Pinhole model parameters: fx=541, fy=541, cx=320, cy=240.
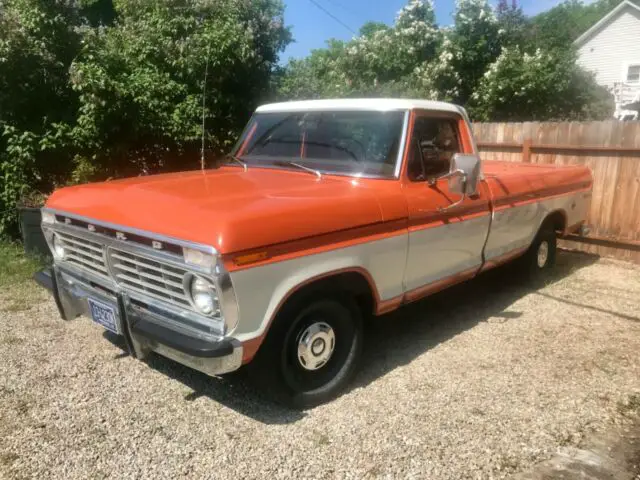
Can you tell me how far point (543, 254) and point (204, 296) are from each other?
15.4ft

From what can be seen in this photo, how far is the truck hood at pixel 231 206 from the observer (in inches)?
112

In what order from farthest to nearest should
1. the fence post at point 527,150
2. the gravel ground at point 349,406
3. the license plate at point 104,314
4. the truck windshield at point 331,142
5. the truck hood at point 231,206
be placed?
the fence post at point 527,150, the truck windshield at point 331,142, the license plate at point 104,314, the gravel ground at point 349,406, the truck hood at point 231,206

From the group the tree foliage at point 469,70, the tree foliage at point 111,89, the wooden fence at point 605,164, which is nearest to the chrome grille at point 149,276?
the tree foliage at point 111,89


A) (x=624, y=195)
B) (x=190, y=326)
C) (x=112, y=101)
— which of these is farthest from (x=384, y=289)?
(x=624, y=195)

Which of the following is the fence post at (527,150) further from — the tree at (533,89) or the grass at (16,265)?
the tree at (533,89)

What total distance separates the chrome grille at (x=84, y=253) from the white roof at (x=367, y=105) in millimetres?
1994

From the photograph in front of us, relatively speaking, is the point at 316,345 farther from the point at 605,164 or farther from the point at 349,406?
A: the point at 605,164

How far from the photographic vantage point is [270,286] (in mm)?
2973

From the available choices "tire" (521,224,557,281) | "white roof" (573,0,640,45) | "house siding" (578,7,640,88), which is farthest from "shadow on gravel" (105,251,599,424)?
"white roof" (573,0,640,45)

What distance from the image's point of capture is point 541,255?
6.25m

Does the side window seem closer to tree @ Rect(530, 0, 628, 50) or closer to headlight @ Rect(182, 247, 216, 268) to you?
headlight @ Rect(182, 247, 216, 268)

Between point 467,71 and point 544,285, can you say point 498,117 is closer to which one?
point 467,71

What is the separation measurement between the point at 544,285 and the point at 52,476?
17.6ft

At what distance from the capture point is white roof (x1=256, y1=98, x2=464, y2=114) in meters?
4.07
